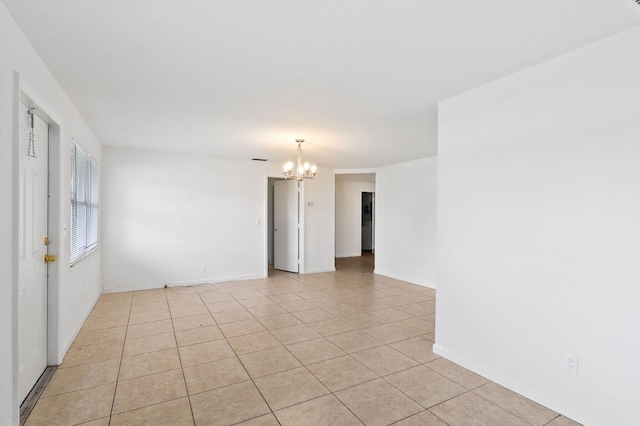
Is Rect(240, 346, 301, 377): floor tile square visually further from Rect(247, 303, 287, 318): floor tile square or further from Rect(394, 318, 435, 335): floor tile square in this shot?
Rect(394, 318, 435, 335): floor tile square

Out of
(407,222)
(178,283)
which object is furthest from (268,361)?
(407,222)

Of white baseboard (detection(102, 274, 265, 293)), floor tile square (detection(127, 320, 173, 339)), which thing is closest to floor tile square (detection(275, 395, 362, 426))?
floor tile square (detection(127, 320, 173, 339))

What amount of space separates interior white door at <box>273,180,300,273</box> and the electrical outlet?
5507 mm

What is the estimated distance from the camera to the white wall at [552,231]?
1.99 metres

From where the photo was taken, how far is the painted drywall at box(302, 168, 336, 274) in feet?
24.1

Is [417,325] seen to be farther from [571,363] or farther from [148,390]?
[148,390]

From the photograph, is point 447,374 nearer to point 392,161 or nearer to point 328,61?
point 328,61

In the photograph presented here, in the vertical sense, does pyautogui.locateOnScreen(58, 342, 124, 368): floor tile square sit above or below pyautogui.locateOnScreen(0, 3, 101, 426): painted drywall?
below

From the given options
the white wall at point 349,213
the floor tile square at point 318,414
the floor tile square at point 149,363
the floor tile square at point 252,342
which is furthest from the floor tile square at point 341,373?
the white wall at point 349,213

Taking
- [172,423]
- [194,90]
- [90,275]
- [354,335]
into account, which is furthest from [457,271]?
[90,275]

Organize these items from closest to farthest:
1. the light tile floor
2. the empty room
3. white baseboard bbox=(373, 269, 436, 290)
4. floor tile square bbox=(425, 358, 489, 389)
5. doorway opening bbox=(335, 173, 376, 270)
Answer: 1. the empty room
2. the light tile floor
3. floor tile square bbox=(425, 358, 489, 389)
4. white baseboard bbox=(373, 269, 436, 290)
5. doorway opening bbox=(335, 173, 376, 270)

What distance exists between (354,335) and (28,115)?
11.6 ft

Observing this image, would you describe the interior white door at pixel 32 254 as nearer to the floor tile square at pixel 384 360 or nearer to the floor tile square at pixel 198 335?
the floor tile square at pixel 198 335

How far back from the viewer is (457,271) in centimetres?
301
